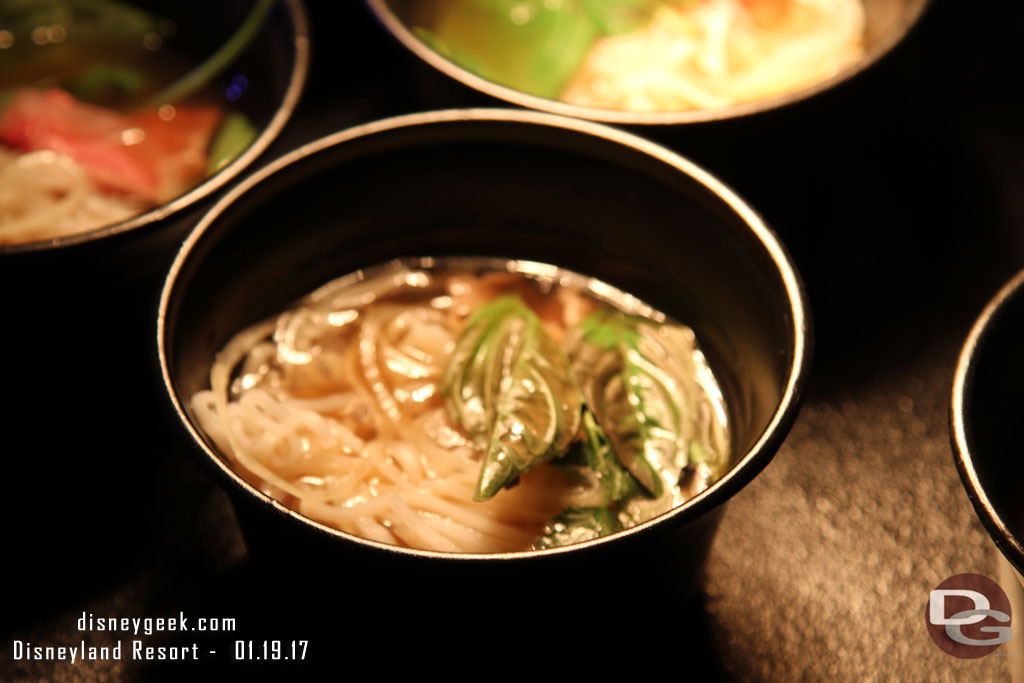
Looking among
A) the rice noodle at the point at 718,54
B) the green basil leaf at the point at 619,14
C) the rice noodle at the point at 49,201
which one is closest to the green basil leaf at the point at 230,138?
the rice noodle at the point at 49,201

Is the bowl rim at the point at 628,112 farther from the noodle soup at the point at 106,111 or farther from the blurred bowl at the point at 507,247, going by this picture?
the noodle soup at the point at 106,111

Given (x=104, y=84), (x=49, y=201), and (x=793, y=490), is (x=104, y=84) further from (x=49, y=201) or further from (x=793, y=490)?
(x=793, y=490)

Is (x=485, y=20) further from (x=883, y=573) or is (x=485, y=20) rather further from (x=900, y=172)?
(x=883, y=573)

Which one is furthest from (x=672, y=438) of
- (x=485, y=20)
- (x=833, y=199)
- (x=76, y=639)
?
(x=485, y=20)

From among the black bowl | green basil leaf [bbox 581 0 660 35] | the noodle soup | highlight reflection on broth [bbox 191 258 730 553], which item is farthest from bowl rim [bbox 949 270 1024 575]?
green basil leaf [bbox 581 0 660 35]

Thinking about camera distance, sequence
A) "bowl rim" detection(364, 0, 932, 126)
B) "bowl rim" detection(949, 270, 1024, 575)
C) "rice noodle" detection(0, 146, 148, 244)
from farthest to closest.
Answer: "rice noodle" detection(0, 146, 148, 244)
"bowl rim" detection(364, 0, 932, 126)
"bowl rim" detection(949, 270, 1024, 575)

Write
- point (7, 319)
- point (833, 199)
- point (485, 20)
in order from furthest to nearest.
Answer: point (485, 20)
point (833, 199)
point (7, 319)

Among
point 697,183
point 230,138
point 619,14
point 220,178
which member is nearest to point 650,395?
point 697,183

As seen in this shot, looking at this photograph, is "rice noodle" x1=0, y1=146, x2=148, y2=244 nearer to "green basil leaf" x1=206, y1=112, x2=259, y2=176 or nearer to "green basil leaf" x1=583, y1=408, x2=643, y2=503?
"green basil leaf" x1=206, y1=112, x2=259, y2=176
